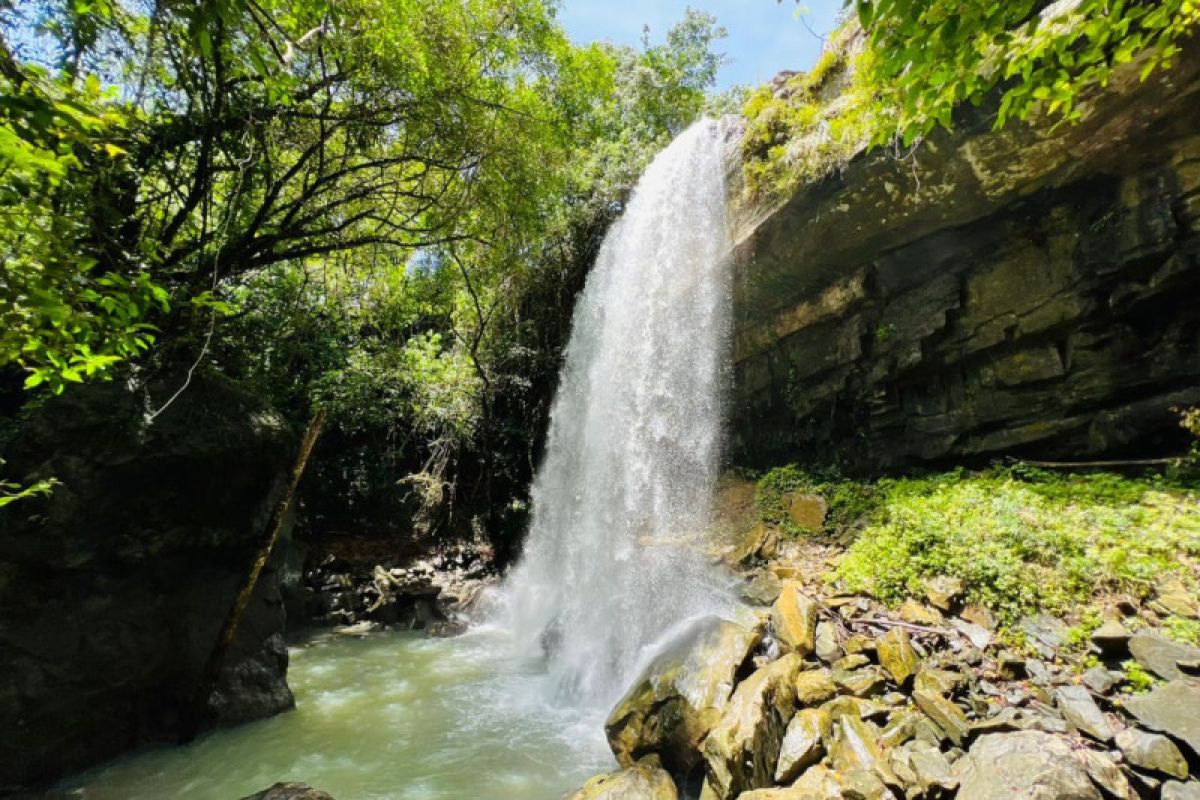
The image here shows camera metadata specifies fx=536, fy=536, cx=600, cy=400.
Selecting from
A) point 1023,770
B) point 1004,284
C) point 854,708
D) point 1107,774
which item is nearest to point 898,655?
point 854,708

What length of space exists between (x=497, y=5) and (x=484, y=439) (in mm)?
8901

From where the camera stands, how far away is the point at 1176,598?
4.12 m

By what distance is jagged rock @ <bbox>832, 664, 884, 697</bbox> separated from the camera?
4.11 meters

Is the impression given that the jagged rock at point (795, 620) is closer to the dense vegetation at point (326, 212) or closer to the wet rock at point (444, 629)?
the dense vegetation at point (326, 212)

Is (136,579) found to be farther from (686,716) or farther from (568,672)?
(686,716)

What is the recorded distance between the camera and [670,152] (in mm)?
12031

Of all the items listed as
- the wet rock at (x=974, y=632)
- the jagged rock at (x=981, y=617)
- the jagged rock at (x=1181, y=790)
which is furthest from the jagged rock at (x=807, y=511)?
the jagged rock at (x=1181, y=790)

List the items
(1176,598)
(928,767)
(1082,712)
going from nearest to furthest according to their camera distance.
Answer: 1. (928,767)
2. (1082,712)
3. (1176,598)

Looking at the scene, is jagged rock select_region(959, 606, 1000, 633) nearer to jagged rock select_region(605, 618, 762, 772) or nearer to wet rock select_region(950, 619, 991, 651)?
wet rock select_region(950, 619, 991, 651)

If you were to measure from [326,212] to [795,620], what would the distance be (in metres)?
6.29

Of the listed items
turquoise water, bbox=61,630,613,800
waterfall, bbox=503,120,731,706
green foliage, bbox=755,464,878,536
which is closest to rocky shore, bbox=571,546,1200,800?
turquoise water, bbox=61,630,613,800

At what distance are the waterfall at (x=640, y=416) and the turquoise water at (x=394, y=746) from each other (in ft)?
5.36

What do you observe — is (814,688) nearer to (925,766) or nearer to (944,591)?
(925,766)

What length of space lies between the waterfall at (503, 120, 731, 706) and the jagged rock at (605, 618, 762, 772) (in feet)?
9.19
